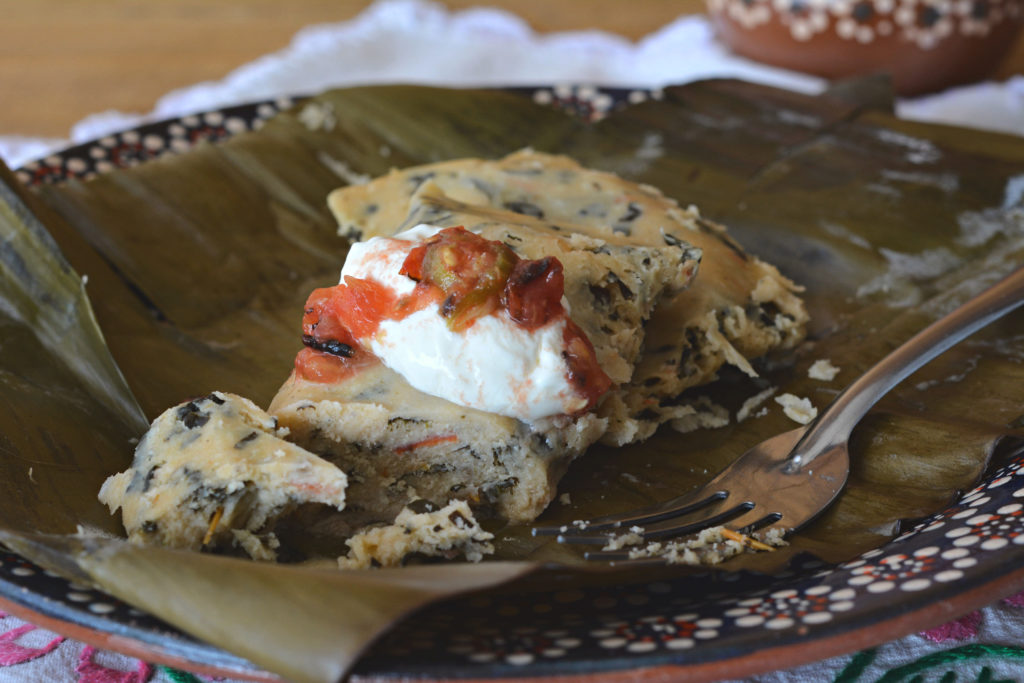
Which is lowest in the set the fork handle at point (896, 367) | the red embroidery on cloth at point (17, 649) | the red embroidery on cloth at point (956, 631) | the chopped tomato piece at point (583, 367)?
the red embroidery on cloth at point (956, 631)

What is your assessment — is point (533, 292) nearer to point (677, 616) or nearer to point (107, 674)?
point (677, 616)

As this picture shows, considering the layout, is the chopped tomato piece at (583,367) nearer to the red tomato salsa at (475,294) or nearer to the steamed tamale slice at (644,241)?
the red tomato salsa at (475,294)

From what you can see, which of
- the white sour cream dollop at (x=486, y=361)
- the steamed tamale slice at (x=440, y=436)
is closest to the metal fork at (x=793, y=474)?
the steamed tamale slice at (x=440, y=436)

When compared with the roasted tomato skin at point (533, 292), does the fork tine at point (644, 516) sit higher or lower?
lower

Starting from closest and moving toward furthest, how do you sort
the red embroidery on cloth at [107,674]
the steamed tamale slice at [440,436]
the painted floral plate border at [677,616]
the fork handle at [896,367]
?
the painted floral plate border at [677,616] < the red embroidery on cloth at [107,674] < the steamed tamale slice at [440,436] < the fork handle at [896,367]

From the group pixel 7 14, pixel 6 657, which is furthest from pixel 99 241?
pixel 7 14

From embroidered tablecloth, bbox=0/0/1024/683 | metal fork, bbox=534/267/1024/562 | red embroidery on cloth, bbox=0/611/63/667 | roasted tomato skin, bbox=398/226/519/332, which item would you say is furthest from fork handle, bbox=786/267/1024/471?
embroidered tablecloth, bbox=0/0/1024/683

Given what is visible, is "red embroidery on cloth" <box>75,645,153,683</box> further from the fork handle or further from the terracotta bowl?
the terracotta bowl
